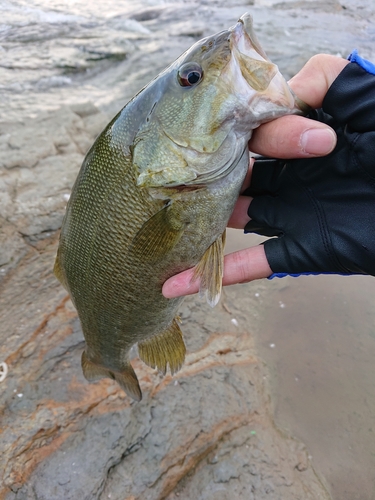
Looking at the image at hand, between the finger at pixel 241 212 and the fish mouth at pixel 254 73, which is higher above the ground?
the fish mouth at pixel 254 73

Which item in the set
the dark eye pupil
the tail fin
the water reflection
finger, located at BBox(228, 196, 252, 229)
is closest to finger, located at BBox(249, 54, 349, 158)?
the dark eye pupil

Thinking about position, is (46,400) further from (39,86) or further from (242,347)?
(39,86)

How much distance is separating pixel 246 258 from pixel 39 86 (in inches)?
251

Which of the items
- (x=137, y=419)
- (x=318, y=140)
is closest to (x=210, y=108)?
(x=318, y=140)

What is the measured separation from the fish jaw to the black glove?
0.30 m

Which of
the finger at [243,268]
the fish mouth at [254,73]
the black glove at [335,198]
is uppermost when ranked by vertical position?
the fish mouth at [254,73]

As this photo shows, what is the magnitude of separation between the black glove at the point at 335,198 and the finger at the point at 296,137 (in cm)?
23

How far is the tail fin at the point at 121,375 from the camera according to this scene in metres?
2.33

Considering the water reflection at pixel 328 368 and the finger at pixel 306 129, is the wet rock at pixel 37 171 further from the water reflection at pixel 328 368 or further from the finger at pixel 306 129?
the finger at pixel 306 129

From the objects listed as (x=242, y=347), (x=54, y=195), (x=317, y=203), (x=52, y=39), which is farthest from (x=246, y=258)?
(x=52, y=39)

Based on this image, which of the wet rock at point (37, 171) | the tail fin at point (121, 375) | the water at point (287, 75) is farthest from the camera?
the wet rock at point (37, 171)

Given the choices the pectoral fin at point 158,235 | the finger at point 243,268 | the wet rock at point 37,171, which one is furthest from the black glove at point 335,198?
the wet rock at point 37,171

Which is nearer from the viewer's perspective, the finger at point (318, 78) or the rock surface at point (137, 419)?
the finger at point (318, 78)

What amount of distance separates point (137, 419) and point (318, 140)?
6.36 feet
